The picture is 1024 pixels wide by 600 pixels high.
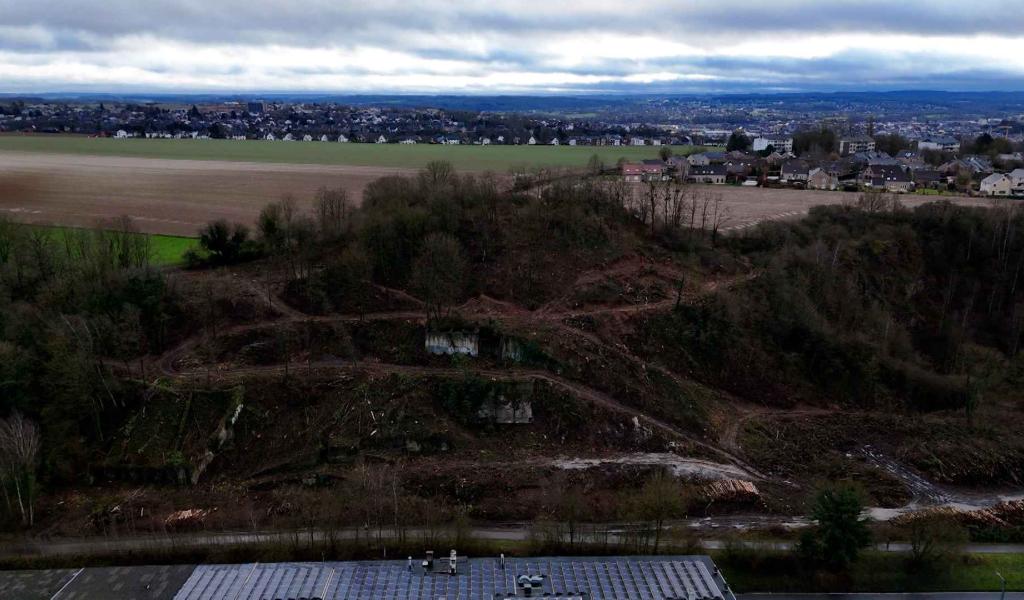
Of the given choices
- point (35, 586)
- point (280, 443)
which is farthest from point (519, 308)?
point (35, 586)

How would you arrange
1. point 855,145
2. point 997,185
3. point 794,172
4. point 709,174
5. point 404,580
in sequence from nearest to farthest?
point 404,580 → point 997,185 → point 794,172 → point 709,174 → point 855,145

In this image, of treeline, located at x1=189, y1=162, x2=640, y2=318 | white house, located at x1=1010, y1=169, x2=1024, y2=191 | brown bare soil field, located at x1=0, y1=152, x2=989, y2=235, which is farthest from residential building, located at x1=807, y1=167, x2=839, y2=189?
treeline, located at x1=189, y1=162, x2=640, y2=318

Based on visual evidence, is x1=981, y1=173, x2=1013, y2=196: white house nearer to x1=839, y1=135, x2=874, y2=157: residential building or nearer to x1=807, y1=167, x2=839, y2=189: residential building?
x1=807, y1=167, x2=839, y2=189: residential building

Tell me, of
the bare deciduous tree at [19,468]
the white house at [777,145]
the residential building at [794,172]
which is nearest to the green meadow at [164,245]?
the bare deciduous tree at [19,468]

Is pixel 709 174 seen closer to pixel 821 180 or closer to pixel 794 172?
pixel 794 172

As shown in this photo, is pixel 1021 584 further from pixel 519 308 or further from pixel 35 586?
pixel 35 586

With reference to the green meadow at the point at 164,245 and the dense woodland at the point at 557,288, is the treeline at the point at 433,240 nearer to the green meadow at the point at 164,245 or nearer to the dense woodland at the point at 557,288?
the dense woodland at the point at 557,288

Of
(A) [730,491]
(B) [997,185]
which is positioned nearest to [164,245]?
(A) [730,491]
